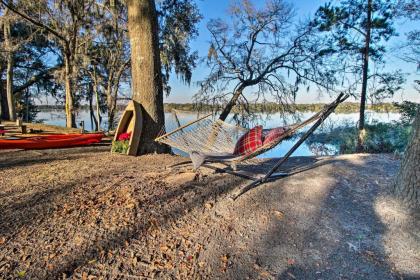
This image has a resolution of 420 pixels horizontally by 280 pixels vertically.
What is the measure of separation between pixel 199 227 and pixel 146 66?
2532mm

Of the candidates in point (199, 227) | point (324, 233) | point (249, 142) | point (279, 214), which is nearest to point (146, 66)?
point (249, 142)

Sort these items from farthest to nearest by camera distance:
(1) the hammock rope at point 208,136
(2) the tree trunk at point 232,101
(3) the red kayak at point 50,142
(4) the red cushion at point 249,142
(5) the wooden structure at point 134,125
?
1. (2) the tree trunk at point 232,101
2. (3) the red kayak at point 50,142
3. (5) the wooden structure at point 134,125
4. (1) the hammock rope at point 208,136
5. (4) the red cushion at point 249,142

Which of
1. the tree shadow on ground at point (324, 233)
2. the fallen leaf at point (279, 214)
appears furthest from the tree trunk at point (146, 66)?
the fallen leaf at point (279, 214)

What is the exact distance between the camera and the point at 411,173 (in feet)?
6.31

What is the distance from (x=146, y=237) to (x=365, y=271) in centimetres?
124

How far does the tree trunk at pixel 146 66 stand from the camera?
11.3ft

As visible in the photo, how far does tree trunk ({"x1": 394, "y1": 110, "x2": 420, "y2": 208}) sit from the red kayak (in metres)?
4.31

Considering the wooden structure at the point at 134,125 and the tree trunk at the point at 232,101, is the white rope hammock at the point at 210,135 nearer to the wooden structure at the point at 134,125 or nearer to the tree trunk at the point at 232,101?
the wooden structure at the point at 134,125

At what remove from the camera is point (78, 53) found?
28.1 ft

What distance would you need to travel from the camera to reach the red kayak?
3611mm

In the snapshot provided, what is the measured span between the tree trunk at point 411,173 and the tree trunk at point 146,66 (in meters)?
2.78

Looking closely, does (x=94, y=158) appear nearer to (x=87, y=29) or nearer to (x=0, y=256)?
(x=0, y=256)

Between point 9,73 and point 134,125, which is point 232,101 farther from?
point 9,73

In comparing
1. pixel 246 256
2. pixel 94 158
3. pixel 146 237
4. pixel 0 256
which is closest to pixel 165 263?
pixel 146 237
